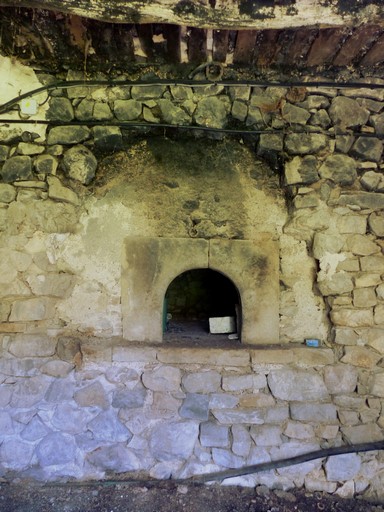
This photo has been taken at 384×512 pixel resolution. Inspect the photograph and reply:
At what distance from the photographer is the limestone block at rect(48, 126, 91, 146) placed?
2.82 meters

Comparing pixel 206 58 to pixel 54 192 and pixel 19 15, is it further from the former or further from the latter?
pixel 54 192

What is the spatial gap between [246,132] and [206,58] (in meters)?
0.60

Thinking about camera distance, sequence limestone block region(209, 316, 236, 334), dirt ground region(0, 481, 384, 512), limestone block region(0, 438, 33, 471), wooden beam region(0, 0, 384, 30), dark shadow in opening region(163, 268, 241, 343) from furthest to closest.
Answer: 1. dark shadow in opening region(163, 268, 241, 343)
2. limestone block region(209, 316, 236, 334)
3. limestone block region(0, 438, 33, 471)
4. dirt ground region(0, 481, 384, 512)
5. wooden beam region(0, 0, 384, 30)

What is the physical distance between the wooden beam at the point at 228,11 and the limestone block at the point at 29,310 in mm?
1882

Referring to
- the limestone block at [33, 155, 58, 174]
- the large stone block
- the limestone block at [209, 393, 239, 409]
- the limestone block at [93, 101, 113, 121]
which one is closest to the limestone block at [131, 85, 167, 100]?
the limestone block at [93, 101, 113, 121]

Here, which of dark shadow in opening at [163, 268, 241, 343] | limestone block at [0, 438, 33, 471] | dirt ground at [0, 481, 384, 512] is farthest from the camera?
dark shadow in opening at [163, 268, 241, 343]

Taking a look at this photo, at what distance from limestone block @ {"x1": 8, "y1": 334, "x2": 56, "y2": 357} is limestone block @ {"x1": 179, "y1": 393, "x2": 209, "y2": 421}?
1036 mm

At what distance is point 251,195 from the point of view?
2912mm

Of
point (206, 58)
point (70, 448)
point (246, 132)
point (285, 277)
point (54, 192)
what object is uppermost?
point (206, 58)

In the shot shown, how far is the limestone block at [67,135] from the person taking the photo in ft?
9.25

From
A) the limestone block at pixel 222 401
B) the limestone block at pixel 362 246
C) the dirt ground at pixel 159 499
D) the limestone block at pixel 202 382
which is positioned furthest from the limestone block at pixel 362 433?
the limestone block at pixel 362 246

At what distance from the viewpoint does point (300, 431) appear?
2.75m

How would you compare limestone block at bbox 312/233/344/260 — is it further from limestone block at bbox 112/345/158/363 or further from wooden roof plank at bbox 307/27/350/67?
limestone block at bbox 112/345/158/363

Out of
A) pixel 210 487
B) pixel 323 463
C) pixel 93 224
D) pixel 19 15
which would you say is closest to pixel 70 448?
pixel 210 487
